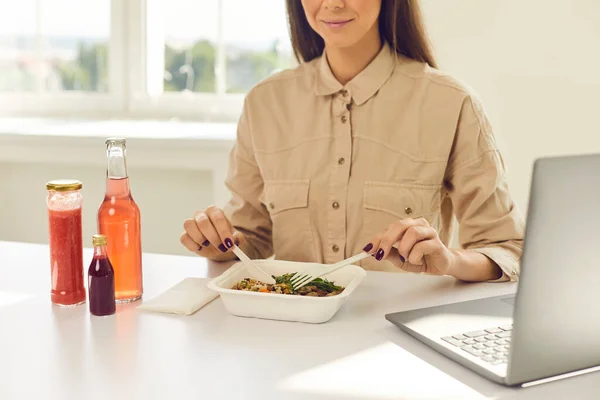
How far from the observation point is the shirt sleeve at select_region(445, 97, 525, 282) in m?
1.58

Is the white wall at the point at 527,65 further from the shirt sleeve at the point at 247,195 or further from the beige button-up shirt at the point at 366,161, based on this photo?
the shirt sleeve at the point at 247,195

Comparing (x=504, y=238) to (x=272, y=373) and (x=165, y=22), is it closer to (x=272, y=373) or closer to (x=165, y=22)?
(x=272, y=373)

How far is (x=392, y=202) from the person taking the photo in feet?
5.49

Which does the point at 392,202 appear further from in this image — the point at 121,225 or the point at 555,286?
the point at 555,286

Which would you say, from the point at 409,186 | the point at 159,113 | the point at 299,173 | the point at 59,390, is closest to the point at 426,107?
the point at 409,186

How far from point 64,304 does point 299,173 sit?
647mm

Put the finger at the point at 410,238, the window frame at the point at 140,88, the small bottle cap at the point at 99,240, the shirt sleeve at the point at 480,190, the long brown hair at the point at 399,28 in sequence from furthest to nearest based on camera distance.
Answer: the window frame at the point at 140,88
the long brown hair at the point at 399,28
the shirt sleeve at the point at 480,190
the finger at the point at 410,238
the small bottle cap at the point at 99,240

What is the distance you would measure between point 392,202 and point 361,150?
133mm

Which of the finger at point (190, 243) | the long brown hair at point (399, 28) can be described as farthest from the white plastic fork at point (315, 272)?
the long brown hair at point (399, 28)

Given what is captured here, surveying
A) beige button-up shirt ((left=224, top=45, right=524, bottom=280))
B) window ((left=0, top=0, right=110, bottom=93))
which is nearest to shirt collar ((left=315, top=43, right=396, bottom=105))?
beige button-up shirt ((left=224, top=45, right=524, bottom=280))

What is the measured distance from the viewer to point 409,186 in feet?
5.51

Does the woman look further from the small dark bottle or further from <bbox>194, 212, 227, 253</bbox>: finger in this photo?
the small dark bottle

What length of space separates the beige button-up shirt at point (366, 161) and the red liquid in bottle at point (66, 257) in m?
0.56

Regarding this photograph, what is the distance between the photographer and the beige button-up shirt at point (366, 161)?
1638 mm
